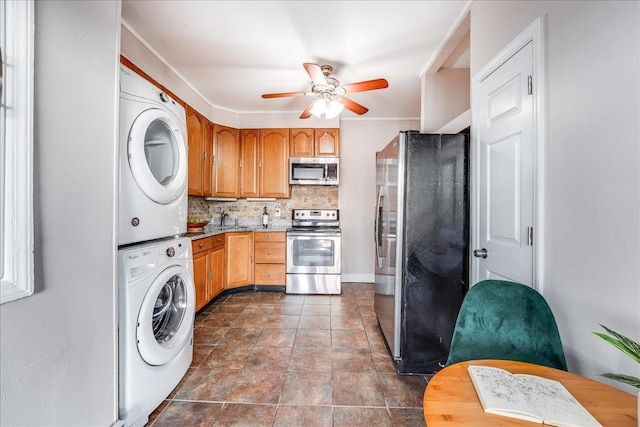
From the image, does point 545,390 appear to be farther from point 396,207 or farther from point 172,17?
point 172,17

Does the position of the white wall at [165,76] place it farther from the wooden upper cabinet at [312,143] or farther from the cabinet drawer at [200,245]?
the cabinet drawer at [200,245]

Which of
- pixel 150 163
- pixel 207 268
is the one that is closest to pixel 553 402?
pixel 150 163

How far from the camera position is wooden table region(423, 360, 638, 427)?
645 millimetres

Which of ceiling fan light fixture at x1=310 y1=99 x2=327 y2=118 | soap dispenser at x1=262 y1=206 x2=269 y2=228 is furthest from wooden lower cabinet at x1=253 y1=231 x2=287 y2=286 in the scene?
ceiling fan light fixture at x1=310 y1=99 x2=327 y2=118

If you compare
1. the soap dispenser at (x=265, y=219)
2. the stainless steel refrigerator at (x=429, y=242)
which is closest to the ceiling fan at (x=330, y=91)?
the stainless steel refrigerator at (x=429, y=242)

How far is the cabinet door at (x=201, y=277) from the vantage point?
283cm

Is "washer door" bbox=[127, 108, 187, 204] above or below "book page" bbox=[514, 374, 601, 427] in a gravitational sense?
above

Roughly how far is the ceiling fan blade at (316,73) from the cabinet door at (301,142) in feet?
5.20

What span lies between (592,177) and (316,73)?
1938 mm

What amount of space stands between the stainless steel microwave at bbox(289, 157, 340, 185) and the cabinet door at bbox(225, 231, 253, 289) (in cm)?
104

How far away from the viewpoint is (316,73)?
229cm

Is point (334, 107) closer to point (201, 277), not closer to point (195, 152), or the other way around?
point (195, 152)

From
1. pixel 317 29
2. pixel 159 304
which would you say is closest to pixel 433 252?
pixel 159 304

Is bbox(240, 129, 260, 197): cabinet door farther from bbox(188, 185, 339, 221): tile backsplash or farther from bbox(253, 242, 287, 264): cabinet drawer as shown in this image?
bbox(253, 242, 287, 264): cabinet drawer
